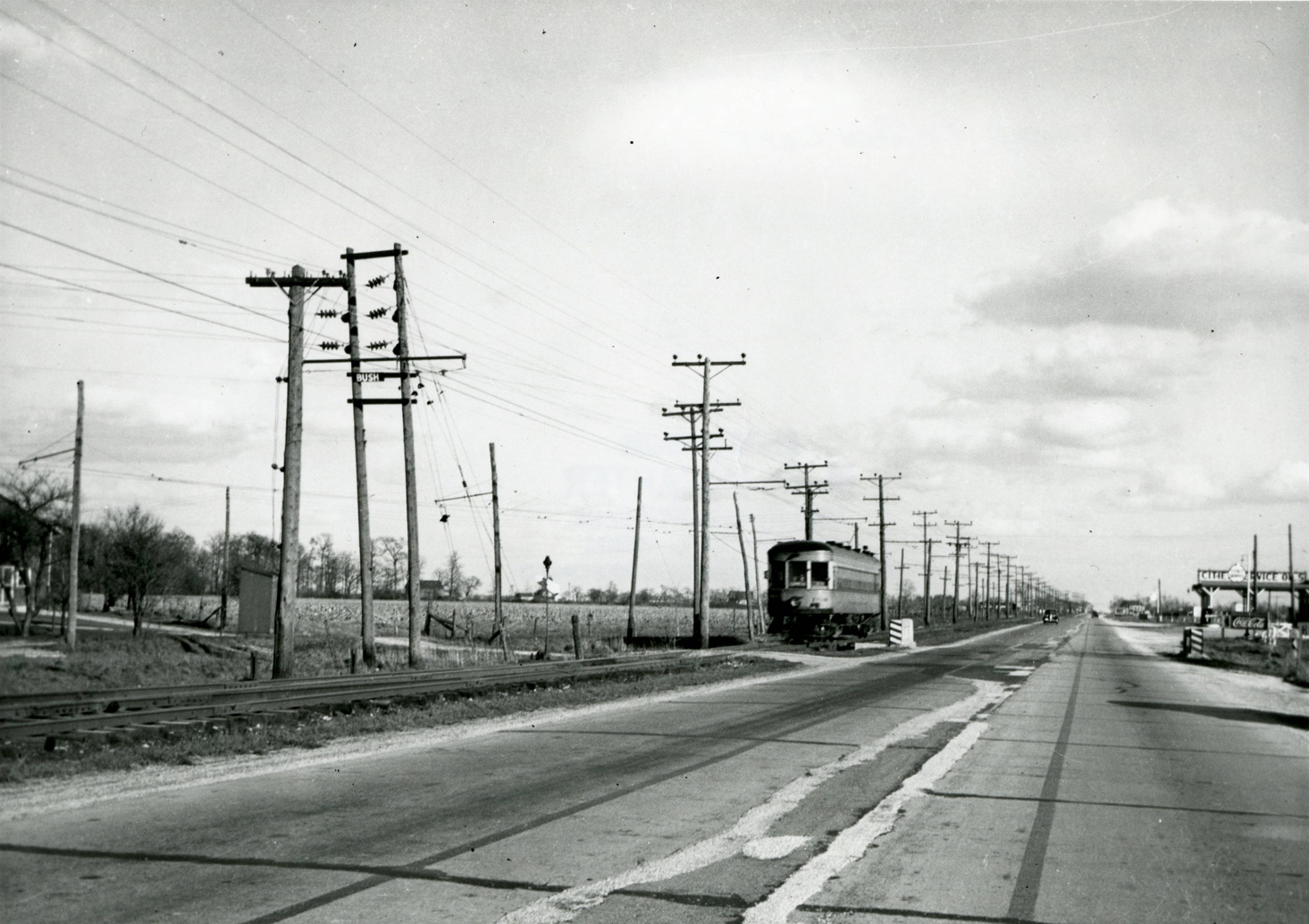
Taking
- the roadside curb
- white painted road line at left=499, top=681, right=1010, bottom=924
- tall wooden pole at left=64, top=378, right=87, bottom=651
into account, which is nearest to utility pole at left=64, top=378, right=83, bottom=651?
tall wooden pole at left=64, top=378, right=87, bottom=651

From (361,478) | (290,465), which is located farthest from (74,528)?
(290,465)

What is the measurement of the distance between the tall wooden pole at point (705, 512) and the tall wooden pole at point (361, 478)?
1510cm

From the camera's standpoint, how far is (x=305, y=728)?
44.8ft

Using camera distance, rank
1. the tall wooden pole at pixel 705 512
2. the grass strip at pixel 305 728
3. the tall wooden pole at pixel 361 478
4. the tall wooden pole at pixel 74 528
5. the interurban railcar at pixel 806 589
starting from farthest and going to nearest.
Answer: the interurban railcar at pixel 806 589 → the tall wooden pole at pixel 705 512 → the tall wooden pole at pixel 74 528 → the tall wooden pole at pixel 361 478 → the grass strip at pixel 305 728

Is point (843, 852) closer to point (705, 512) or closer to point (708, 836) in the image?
point (708, 836)

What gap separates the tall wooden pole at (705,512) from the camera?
4181cm

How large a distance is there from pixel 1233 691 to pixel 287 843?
928 inches

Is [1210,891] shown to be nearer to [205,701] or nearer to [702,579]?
[205,701]

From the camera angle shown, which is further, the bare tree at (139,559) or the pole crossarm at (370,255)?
the bare tree at (139,559)

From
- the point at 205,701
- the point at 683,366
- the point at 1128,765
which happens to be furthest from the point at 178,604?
the point at 1128,765

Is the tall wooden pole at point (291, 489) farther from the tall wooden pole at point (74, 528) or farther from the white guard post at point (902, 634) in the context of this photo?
the white guard post at point (902, 634)

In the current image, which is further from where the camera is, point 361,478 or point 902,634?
point 902,634

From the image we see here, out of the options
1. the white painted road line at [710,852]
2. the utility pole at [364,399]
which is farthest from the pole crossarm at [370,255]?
the white painted road line at [710,852]

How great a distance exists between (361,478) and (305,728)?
17160 mm
